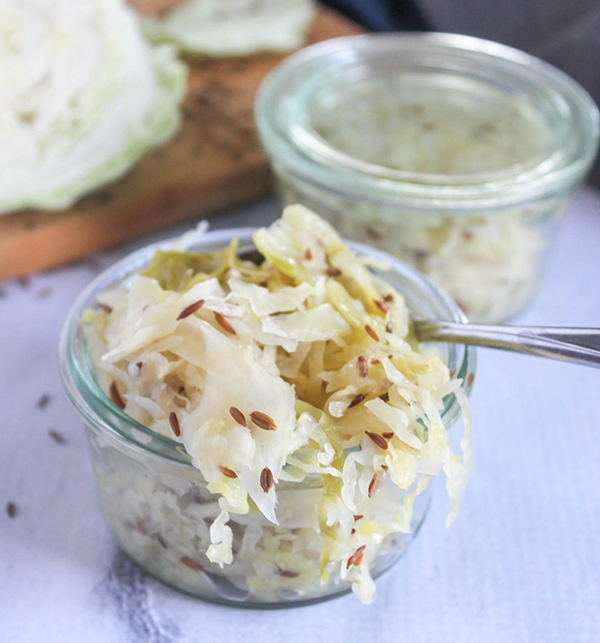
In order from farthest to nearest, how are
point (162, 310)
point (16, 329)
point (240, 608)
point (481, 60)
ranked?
point (481, 60) < point (16, 329) < point (240, 608) < point (162, 310)

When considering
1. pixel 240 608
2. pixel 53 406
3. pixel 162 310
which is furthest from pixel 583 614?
pixel 53 406

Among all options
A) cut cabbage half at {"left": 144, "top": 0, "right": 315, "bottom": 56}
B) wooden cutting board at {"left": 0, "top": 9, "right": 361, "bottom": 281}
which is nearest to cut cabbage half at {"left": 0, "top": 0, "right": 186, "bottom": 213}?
wooden cutting board at {"left": 0, "top": 9, "right": 361, "bottom": 281}

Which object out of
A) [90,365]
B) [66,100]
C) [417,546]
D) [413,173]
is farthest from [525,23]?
[90,365]

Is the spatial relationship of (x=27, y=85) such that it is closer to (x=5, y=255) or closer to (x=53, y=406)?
(x=5, y=255)

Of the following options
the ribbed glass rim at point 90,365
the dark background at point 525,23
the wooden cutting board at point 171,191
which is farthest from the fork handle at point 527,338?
the dark background at point 525,23

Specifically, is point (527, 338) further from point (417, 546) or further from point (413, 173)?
point (413, 173)

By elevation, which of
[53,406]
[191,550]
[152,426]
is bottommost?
[53,406]
